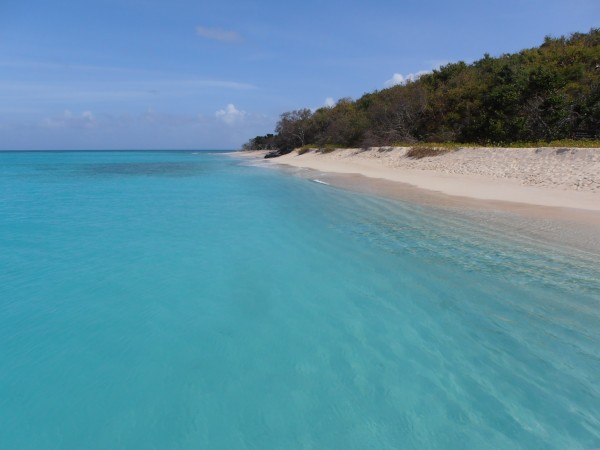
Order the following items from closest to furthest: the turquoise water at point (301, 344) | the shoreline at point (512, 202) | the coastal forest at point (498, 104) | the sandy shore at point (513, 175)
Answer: the turquoise water at point (301, 344) < the shoreline at point (512, 202) < the sandy shore at point (513, 175) < the coastal forest at point (498, 104)

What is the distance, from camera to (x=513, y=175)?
63.8 feet

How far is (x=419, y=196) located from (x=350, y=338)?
13538 mm

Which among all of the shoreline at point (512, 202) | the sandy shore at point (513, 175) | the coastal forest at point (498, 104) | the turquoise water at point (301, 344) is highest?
the coastal forest at point (498, 104)

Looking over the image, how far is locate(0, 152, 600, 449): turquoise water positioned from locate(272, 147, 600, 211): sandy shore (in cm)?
679

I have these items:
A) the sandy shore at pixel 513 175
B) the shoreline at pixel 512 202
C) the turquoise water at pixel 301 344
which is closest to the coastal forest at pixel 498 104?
the sandy shore at pixel 513 175

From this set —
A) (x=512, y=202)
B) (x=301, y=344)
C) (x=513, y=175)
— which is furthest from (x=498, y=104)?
(x=301, y=344)

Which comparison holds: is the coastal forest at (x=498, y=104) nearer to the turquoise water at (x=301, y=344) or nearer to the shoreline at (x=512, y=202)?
the shoreline at (x=512, y=202)

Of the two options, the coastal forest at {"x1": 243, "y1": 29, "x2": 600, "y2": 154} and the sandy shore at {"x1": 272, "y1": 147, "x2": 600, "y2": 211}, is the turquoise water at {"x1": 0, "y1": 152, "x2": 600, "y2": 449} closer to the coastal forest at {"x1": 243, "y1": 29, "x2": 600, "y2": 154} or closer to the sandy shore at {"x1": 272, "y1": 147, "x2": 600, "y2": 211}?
the sandy shore at {"x1": 272, "y1": 147, "x2": 600, "y2": 211}

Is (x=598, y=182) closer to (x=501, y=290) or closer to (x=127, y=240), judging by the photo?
(x=501, y=290)

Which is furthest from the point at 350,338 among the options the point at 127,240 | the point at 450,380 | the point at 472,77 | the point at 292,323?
the point at 472,77

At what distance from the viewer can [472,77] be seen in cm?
3709

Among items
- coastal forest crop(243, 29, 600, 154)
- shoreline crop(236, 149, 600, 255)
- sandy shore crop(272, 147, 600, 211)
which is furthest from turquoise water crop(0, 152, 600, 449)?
coastal forest crop(243, 29, 600, 154)

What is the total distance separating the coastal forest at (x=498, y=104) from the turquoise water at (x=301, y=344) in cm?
1987

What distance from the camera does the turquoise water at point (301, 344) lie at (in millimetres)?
3578
